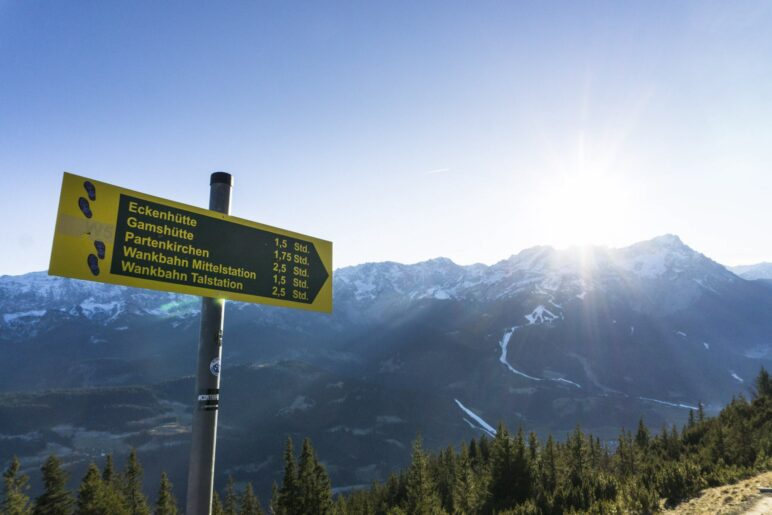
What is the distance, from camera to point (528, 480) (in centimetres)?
4922

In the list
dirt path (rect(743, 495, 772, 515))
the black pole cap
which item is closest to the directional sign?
the black pole cap

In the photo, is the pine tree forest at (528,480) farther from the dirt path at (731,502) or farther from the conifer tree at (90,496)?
the dirt path at (731,502)

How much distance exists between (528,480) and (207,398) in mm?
49625

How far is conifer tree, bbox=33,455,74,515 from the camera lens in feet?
226

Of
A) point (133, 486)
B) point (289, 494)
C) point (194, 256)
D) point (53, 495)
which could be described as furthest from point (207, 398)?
point (133, 486)

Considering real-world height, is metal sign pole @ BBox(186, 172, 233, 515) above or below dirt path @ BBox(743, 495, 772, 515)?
above

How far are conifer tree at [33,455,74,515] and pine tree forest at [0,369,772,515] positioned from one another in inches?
5.4

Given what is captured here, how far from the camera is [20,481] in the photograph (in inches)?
2586

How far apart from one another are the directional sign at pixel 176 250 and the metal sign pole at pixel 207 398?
299 millimetres

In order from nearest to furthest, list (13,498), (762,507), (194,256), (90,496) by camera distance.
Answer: (194,256)
(762,507)
(13,498)
(90,496)

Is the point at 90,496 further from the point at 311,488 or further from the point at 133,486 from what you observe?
the point at 311,488

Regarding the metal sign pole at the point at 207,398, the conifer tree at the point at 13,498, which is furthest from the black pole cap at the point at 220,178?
the conifer tree at the point at 13,498

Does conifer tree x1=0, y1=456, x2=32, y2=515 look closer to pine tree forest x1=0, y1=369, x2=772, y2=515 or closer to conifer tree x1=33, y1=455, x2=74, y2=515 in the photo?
pine tree forest x1=0, y1=369, x2=772, y2=515

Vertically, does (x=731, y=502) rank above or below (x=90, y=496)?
above
